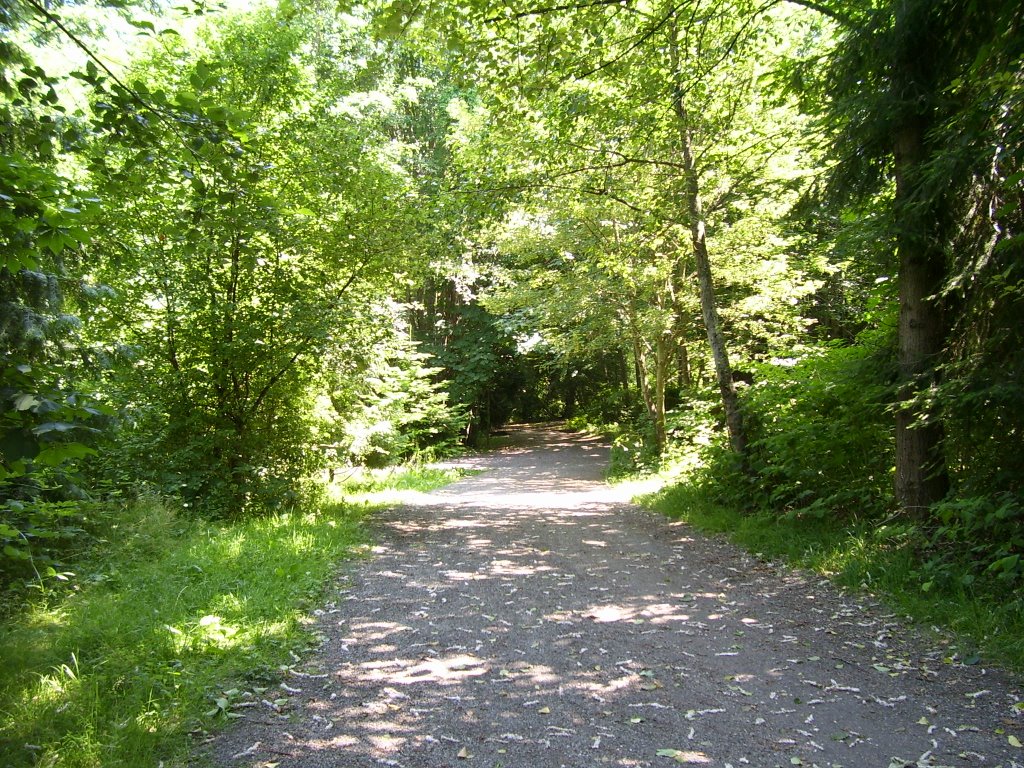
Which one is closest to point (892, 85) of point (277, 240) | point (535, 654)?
point (535, 654)

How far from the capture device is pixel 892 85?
5684mm

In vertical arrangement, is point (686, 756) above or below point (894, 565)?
below

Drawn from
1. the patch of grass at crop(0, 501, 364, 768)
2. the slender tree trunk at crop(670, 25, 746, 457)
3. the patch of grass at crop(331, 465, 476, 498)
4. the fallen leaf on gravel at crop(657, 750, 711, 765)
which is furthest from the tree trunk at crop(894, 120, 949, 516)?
the patch of grass at crop(331, 465, 476, 498)

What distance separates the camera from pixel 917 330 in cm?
602

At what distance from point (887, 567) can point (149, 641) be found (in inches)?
229

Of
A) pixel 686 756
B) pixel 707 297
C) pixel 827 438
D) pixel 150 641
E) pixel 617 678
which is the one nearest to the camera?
pixel 686 756

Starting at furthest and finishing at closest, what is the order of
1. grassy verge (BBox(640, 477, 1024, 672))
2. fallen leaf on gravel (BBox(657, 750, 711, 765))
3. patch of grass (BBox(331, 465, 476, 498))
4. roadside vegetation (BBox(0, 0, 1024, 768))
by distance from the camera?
patch of grass (BBox(331, 465, 476, 498)), grassy verge (BBox(640, 477, 1024, 672)), roadside vegetation (BBox(0, 0, 1024, 768)), fallen leaf on gravel (BBox(657, 750, 711, 765))

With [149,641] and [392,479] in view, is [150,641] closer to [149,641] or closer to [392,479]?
[149,641]

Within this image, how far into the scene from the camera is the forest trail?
3268 millimetres

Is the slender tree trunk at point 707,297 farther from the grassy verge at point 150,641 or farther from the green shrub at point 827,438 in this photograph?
the grassy verge at point 150,641

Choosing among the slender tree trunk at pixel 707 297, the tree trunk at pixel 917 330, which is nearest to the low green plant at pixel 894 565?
the tree trunk at pixel 917 330

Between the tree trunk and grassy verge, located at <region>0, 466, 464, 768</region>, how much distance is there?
5.64 meters

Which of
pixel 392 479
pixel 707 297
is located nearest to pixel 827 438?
pixel 707 297

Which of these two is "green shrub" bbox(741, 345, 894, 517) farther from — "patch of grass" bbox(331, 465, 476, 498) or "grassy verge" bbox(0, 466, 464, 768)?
"patch of grass" bbox(331, 465, 476, 498)
